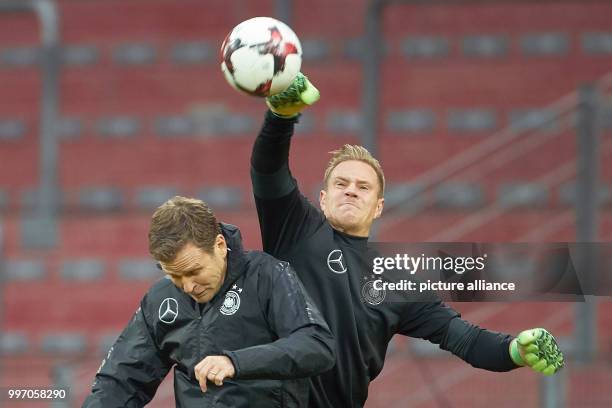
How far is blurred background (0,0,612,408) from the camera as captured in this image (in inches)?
443

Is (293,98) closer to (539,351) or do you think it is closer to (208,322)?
(208,322)

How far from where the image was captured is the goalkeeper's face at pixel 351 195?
453 cm

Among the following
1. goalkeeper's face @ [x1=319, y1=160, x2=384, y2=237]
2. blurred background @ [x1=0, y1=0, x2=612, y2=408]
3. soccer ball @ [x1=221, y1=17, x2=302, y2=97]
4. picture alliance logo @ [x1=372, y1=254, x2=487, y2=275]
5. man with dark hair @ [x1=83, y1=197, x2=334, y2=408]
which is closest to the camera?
man with dark hair @ [x1=83, y1=197, x2=334, y2=408]

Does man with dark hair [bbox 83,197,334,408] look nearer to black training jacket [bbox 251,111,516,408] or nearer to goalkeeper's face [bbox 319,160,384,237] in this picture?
black training jacket [bbox 251,111,516,408]

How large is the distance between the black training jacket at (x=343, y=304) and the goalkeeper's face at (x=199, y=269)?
0.50 metres

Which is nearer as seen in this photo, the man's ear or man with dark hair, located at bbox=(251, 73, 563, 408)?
the man's ear

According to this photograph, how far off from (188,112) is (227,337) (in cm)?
861

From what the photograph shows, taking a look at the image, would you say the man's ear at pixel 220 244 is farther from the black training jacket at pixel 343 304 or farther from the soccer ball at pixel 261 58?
the soccer ball at pixel 261 58

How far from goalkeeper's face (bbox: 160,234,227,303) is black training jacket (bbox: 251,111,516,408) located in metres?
0.50

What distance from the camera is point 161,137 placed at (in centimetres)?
1219

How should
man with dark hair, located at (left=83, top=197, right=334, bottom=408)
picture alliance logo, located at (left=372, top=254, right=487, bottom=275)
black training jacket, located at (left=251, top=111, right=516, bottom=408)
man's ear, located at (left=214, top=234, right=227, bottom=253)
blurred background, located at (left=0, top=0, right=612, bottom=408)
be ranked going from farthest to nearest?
blurred background, located at (left=0, top=0, right=612, bottom=408)
picture alliance logo, located at (left=372, top=254, right=487, bottom=275)
black training jacket, located at (left=251, top=111, right=516, bottom=408)
man's ear, located at (left=214, top=234, right=227, bottom=253)
man with dark hair, located at (left=83, top=197, right=334, bottom=408)

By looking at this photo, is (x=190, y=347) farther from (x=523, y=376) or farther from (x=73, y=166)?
(x=73, y=166)

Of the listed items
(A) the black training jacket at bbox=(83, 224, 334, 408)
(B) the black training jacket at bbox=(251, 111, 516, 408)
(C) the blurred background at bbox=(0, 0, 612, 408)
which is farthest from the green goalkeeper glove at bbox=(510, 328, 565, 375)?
(C) the blurred background at bbox=(0, 0, 612, 408)

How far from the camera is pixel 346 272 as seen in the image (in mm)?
4496
